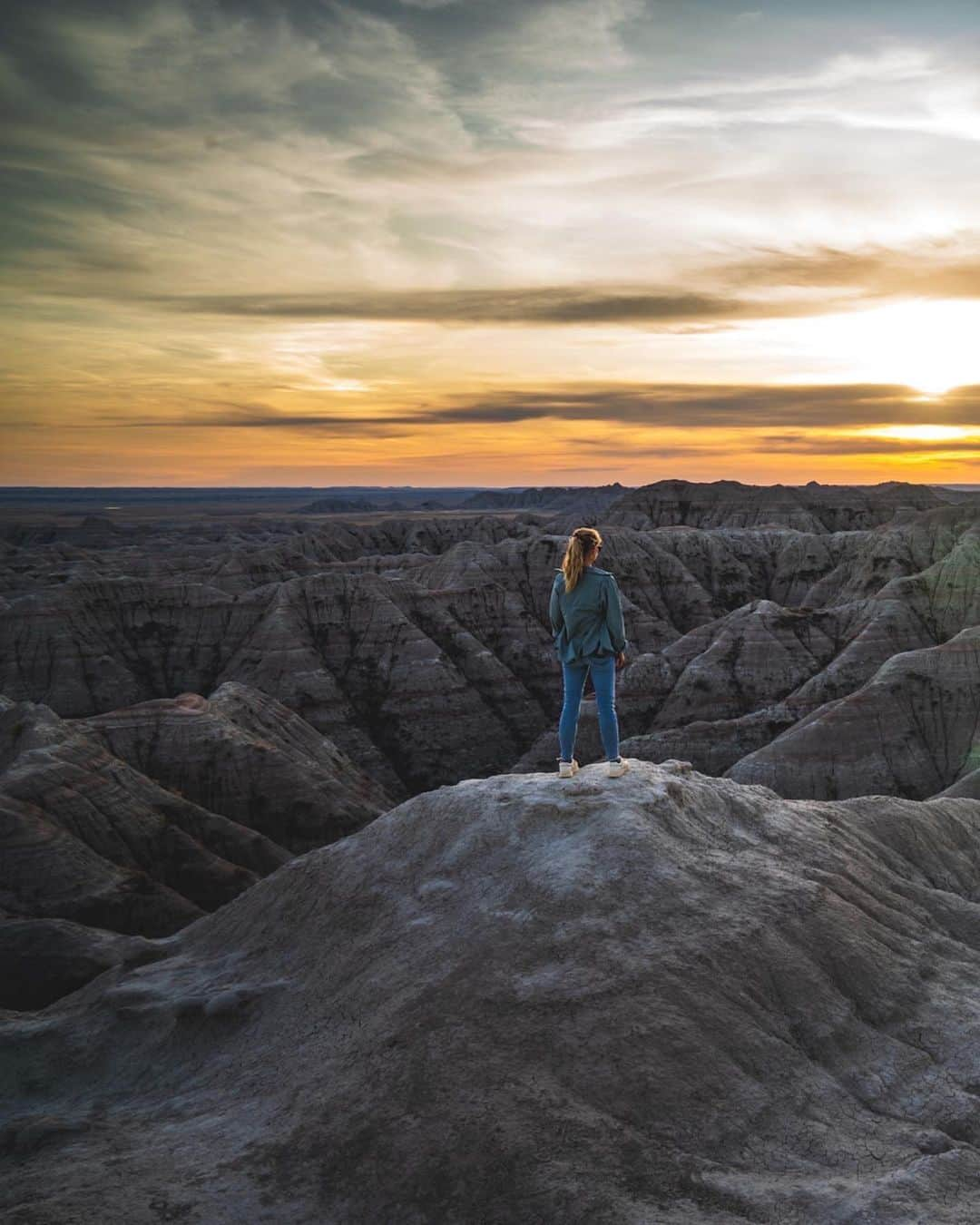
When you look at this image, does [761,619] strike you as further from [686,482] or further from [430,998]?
[686,482]

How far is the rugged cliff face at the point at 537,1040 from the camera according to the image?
8.17 meters

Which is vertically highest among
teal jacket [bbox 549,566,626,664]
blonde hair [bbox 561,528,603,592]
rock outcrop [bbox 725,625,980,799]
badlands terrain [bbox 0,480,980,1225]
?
blonde hair [bbox 561,528,603,592]

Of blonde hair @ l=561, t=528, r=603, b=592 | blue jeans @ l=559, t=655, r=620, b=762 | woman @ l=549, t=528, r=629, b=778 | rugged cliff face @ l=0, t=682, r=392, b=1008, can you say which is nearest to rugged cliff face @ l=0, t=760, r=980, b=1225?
blue jeans @ l=559, t=655, r=620, b=762

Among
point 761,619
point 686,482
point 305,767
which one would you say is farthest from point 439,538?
point 305,767

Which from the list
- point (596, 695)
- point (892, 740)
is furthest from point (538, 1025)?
point (892, 740)

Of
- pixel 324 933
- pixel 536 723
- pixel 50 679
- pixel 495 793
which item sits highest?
pixel 495 793

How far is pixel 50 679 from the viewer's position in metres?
58.7

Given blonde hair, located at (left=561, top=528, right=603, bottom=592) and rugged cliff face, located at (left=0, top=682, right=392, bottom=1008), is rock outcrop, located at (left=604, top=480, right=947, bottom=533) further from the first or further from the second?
blonde hair, located at (left=561, top=528, right=603, bottom=592)

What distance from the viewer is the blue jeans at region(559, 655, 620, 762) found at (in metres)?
11.7

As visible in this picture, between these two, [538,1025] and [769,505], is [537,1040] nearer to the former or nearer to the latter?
[538,1025]

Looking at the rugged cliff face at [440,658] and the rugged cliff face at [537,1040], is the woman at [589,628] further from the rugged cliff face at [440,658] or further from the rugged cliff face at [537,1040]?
the rugged cliff face at [440,658]

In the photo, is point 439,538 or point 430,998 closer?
point 430,998

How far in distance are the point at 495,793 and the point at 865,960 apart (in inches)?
185

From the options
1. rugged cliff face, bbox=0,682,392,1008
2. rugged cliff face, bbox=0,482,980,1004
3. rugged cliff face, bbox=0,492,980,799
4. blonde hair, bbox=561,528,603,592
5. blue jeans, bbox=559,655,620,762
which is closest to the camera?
blonde hair, bbox=561,528,603,592
